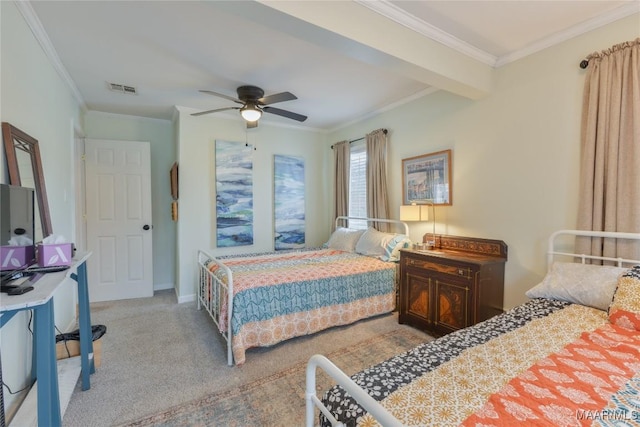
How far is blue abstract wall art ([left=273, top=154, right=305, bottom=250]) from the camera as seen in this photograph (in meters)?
4.70

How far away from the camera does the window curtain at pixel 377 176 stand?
392 cm

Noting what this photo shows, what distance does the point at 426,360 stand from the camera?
1313 millimetres

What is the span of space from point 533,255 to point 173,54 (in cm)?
360

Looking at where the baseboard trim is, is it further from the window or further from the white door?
the window

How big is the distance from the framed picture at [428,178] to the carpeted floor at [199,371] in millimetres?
1477

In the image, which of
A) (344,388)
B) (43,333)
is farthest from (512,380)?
(43,333)

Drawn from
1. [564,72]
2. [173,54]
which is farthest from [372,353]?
[173,54]

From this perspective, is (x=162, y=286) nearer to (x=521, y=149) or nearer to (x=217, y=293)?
(x=217, y=293)

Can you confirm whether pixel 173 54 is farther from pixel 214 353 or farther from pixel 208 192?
pixel 214 353

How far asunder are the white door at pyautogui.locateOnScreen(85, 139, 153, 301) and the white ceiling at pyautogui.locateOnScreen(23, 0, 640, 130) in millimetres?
868

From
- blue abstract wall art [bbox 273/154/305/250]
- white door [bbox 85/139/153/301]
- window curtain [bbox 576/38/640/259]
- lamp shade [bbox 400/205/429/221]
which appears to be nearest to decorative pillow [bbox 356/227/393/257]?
lamp shade [bbox 400/205/429/221]

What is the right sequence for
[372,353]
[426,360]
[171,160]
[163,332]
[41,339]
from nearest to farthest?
[41,339]
[426,360]
[372,353]
[163,332]
[171,160]

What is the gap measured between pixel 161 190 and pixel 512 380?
4.82m

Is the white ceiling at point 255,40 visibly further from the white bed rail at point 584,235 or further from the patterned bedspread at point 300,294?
the patterned bedspread at point 300,294
